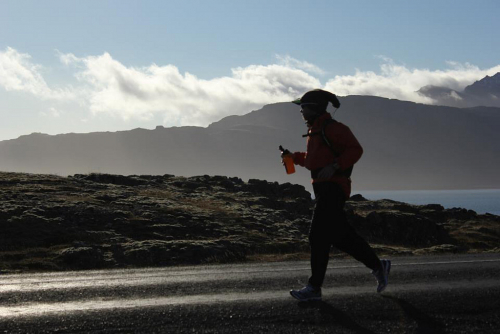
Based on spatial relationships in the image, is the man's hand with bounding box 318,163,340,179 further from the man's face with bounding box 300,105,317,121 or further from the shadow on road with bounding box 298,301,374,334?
the shadow on road with bounding box 298,301,374,334

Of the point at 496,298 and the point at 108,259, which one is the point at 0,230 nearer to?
the point at 108,259

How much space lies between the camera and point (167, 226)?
2308 cm

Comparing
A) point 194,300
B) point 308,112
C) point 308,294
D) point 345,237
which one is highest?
point 308,112

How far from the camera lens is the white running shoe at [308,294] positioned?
19.3 ft

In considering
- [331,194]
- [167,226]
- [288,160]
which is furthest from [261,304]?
[167,226]

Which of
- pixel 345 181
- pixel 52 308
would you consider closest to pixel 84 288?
pixel 52 308

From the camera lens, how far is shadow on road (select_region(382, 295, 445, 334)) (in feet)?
15.1

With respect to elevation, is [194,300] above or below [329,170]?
below

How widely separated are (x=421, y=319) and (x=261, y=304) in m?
1.64

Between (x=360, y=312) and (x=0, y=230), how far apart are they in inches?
702

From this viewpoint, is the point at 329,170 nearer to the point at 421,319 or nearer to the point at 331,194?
the point at 331,194

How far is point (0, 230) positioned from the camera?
19703mm

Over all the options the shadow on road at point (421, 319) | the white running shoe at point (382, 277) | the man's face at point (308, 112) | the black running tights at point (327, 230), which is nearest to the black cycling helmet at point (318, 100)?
the man's face at point (308, 112)

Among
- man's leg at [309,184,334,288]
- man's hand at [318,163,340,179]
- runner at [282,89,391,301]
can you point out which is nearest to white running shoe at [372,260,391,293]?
runner at [282,89,391,301]
